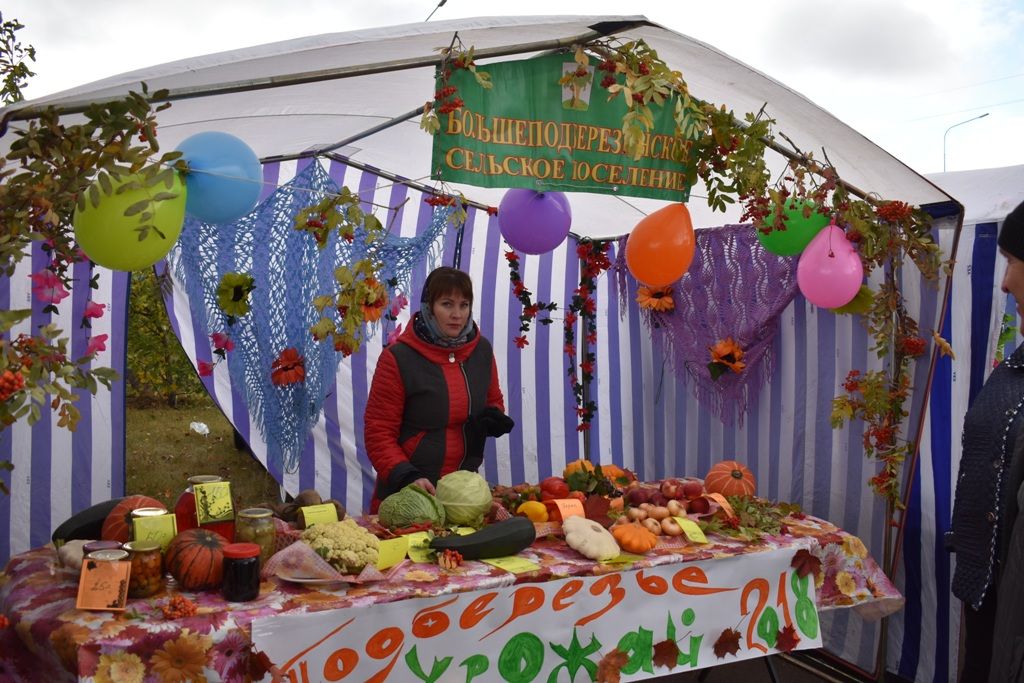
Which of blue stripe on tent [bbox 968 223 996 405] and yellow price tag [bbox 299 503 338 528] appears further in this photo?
blue stripe on tent [bbox 968 223 996 405]

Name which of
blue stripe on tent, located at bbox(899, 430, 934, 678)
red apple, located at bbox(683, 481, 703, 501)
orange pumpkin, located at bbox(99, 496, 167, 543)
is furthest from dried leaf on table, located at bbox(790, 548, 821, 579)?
orange pumpkin, located at bbox(99, 496, 167, 543)

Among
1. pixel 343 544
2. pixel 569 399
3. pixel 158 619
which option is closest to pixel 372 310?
pixel 343 544

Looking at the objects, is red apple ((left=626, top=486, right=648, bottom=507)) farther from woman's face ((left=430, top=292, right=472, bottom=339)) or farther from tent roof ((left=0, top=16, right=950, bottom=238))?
tent roof ((left=0, top=16, right=950, bottom=238))

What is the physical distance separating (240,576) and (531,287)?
11.4ft

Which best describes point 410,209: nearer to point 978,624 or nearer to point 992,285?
point 992,285

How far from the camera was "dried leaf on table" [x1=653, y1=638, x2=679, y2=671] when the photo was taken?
2785mm

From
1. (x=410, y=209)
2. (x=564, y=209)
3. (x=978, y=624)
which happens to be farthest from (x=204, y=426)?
(x=978, y=624)

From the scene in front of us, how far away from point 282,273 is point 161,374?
3.35 meters

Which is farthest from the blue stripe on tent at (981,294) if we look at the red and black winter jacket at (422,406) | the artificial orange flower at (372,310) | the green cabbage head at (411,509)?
the artificial orange flower at (372,310)

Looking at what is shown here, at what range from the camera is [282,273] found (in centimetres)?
423

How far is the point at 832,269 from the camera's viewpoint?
11.9 ft

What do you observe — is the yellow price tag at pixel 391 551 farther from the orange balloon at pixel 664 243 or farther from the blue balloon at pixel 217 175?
the orange balloon at pixel 664 243

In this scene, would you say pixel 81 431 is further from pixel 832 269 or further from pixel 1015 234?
pixel 1015 234

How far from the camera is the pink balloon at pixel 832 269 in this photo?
3.62 m
